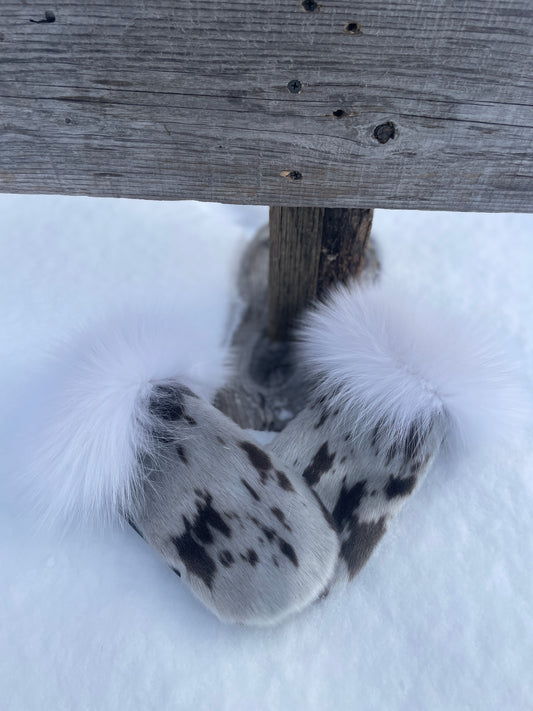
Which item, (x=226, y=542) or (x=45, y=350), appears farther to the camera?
(x=45, y=350)

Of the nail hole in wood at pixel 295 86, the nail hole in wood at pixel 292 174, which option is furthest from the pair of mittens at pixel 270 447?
the nail hole in wood at pixel 295 86

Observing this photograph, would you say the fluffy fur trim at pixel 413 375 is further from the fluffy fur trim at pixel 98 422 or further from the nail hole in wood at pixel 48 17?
the nail hole in wood at pixel 48 17

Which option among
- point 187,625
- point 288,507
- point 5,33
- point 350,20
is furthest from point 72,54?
point 187,625

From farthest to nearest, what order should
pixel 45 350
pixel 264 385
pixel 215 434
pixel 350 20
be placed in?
pixel 264 385 < pixel 45 350 < pixel 215 434 < pixel 350 20

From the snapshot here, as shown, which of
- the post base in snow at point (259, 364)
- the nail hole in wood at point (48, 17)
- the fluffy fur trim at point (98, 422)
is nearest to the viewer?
the nail hole in wood at point (48, 17)

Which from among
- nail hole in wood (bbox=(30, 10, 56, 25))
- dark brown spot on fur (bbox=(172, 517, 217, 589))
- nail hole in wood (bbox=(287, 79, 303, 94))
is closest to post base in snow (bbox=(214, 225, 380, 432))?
dark brown spot on fur (bbox=(172, 517, 217, 589))

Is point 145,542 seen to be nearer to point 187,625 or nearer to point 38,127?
point 187,625

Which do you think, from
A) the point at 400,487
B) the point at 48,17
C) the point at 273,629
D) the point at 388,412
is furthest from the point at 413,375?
the point at 48,17
